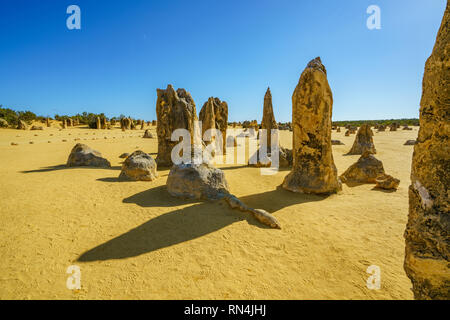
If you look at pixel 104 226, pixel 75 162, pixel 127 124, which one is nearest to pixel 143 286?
pixel 104 226

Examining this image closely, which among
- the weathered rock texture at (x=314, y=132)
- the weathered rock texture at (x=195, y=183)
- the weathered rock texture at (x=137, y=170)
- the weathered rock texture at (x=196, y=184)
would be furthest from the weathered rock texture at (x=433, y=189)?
the weathered rock texture at (x=137, y=170)

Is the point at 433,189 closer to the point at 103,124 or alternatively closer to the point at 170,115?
the point at 170,115

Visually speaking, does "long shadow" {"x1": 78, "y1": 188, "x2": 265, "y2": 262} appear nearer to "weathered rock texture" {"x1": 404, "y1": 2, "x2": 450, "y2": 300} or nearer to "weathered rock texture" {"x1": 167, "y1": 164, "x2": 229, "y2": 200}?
"weathered rock texture" {"x1": 167, "y1": 164, "x2": 229, "y2": 200}

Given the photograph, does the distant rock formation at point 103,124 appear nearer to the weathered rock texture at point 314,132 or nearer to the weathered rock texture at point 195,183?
the weathered rock texture at point 195,183

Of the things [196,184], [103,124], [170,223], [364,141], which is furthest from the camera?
[103,124]

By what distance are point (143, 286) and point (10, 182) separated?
18.2ft

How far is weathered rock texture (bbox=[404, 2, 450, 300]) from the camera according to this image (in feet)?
5.14

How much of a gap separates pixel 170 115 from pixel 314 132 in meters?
5.47

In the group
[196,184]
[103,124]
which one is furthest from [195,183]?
[103,124]

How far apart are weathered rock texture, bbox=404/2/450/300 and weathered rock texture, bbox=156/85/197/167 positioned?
727cm

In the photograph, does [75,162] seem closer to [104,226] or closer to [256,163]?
[104,226]

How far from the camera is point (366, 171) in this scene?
6820 millimetres

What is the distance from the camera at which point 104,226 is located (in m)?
3.63

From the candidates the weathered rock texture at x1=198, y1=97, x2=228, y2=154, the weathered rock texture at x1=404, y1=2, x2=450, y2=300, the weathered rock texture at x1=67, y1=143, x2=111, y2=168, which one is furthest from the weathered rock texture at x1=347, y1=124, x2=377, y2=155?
the weathered rock texture at x1=67, y1=143, x2=111, y2=168
